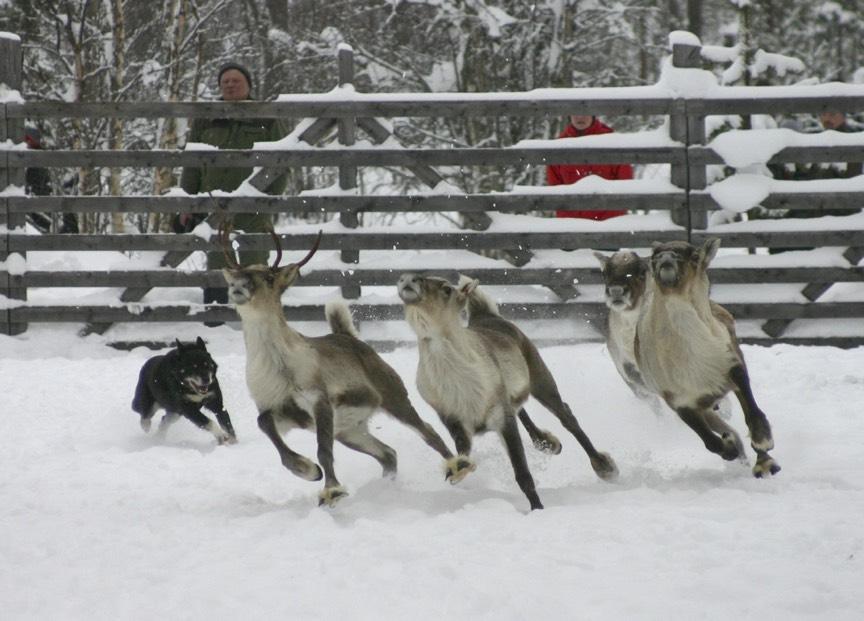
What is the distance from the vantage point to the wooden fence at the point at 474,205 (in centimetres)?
905

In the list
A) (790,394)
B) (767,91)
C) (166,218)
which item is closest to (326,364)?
(790,394)

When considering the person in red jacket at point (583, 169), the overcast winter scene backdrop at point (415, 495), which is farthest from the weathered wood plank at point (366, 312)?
the person in red jacket at point (583, 169)

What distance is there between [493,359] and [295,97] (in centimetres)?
475

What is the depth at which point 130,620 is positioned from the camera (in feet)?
10.9

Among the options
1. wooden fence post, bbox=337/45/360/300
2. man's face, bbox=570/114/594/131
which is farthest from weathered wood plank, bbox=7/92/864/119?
man's face, bbox=570/114/594/131

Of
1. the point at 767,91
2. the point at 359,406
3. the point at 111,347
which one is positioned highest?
the point at 767,91

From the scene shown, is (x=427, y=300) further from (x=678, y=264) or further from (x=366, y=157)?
(x=366, y=157)

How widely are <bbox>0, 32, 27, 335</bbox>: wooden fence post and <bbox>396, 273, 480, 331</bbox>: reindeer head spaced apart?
5479 mm

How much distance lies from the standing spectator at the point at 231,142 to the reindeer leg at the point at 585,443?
13.7ft

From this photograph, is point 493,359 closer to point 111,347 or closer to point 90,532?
point 90,532

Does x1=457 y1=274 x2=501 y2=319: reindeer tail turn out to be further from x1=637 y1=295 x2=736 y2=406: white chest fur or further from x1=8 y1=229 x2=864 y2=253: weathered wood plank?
x1=8 y1=229 x2=864 y2=253: weathered wood plank

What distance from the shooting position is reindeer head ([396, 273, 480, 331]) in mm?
4984

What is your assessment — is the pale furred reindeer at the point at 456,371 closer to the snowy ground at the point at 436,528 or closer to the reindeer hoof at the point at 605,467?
the snowy ground at the point at 436,528

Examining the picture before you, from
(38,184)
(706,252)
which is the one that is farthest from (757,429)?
(38,184)
